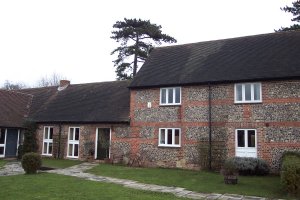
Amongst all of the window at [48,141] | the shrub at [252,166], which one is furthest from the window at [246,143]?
the window at [48,141]

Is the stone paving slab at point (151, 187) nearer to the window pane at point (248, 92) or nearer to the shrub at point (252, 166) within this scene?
the shrub at point (252, 166)

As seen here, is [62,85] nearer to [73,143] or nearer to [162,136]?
[73,143]

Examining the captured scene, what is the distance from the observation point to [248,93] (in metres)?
19.0

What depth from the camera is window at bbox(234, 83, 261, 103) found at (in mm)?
18719

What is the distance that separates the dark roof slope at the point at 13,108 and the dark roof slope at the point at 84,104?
0.75 meters

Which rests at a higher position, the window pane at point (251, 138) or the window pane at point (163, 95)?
the window pane at point (163, 95)

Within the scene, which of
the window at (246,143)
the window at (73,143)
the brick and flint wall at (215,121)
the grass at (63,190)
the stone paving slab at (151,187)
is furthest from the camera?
the window at (73,143)

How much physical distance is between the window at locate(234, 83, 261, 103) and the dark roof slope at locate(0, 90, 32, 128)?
696 inches

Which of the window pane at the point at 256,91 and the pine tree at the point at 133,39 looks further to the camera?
the pine tree at the point at 133,39

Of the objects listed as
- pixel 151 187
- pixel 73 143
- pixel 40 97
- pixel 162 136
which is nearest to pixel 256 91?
pixel 162 136

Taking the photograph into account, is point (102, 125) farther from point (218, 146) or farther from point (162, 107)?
point (218, 146)

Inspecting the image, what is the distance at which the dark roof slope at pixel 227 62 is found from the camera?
62.3 feet

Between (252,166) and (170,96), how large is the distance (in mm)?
7073

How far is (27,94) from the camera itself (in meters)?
32.2
